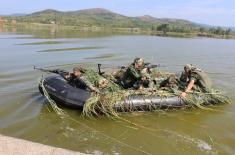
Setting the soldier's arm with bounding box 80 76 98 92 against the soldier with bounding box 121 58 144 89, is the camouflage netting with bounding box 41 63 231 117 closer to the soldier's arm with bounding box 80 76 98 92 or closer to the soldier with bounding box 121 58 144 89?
the soldier's arm with bounding box 80 76 98 92

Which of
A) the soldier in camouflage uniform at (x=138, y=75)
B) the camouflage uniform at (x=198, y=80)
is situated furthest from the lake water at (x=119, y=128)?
the soldier in camouflage uniform at (x=138, y=75)

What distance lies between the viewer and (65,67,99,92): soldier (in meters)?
9.31

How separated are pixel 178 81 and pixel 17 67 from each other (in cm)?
775

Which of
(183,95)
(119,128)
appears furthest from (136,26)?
(119,128)

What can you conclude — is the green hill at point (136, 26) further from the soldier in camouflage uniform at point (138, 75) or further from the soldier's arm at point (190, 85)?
the soldier in camouflage uniform at point (138, 75)

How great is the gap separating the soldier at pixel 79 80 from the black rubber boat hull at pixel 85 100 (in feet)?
0.60

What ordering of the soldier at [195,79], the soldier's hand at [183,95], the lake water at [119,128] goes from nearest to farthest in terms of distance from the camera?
the lake water at [119,128]
the soldier's hand at [183,95]
the soldier at [195,79]

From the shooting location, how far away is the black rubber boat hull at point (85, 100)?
9.13 metres

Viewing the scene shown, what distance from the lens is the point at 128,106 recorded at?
9148 mm

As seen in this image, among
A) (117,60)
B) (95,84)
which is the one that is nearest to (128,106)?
(95,84)

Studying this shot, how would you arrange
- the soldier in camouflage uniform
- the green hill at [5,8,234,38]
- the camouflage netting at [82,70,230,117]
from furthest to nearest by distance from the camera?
the green hill at [5,8,234,38] < the soldier in camouflage uniform < the camouflage netting at [82,70,230,117]

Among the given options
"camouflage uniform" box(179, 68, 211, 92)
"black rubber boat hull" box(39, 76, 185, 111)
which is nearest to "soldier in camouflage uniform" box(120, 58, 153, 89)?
"black rubber boat hull" box(39, 76, 185, 111)

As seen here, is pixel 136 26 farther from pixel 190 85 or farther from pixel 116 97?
pixel 116 97

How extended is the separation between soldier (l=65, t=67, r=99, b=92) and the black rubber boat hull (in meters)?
0.18
